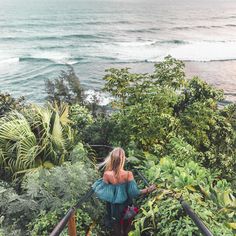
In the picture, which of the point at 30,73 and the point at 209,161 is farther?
the point at 30,73

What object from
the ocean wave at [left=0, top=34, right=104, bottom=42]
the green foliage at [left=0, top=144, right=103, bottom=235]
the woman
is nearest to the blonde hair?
the woman

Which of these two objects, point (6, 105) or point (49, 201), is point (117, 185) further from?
point (6, 105)

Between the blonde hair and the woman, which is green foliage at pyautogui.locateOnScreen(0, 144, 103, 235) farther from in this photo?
the blonde hair

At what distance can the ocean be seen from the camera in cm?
3516

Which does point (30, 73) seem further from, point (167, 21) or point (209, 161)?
point (167, 21)

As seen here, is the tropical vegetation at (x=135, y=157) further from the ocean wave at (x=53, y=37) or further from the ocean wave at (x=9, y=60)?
the ocean wave at (x=53, y=37)

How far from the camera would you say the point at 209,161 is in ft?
24.9

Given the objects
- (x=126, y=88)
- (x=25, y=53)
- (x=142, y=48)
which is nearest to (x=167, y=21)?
(x=142, y=48)

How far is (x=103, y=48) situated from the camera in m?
51.0

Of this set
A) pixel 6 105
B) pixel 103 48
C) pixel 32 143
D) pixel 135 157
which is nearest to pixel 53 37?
pixel 103 48

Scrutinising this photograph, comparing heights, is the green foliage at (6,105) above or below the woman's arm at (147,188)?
below

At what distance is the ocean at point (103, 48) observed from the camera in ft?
115

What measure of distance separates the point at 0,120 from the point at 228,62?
37177mm

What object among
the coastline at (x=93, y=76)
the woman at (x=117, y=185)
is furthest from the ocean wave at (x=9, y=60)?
the woman at (x=117, y=185)
